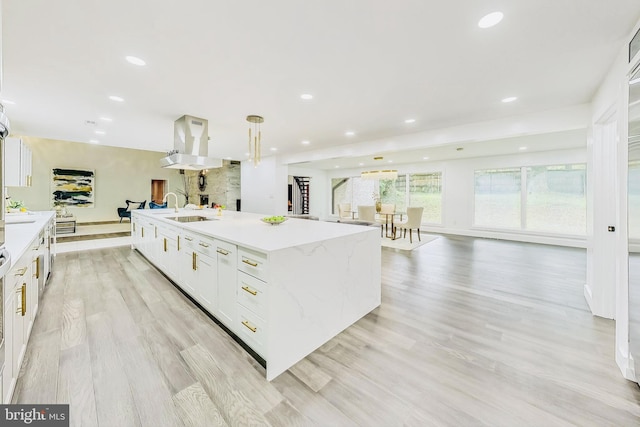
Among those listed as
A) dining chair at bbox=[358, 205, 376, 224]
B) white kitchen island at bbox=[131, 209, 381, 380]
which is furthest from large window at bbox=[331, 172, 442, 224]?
white kitchen island at bbox=[131, 209, 381, 380]

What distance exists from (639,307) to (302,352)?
7.21 feet

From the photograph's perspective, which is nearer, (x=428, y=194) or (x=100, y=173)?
(x=428, y=194)

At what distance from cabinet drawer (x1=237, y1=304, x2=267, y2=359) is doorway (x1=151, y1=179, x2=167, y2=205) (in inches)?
441

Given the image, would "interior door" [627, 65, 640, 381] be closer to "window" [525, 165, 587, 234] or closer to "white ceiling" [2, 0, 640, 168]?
"white ceiling" [2, 0, 640, 168]

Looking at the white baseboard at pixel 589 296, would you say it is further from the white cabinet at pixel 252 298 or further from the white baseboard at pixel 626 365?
the white cabinet at pixel 252 298

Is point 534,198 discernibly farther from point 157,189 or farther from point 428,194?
point 157,189

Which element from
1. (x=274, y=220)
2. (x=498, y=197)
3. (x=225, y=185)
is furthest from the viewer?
(x=225, y=185)

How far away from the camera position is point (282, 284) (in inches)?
68.2

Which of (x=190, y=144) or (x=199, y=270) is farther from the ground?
(x=190, y=144)

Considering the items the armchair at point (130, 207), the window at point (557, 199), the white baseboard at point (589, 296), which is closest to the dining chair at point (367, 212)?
the window at point (557, 199)

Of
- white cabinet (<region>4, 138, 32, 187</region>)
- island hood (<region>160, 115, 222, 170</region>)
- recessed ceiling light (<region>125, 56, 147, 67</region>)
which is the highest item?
recessed ceiling light (<region>125, 56, 147, 67</region>)

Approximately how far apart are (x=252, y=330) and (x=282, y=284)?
44 cm

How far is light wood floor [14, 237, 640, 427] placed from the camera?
4.63ft

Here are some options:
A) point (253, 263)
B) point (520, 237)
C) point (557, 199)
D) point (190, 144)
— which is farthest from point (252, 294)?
point (557, 199)
